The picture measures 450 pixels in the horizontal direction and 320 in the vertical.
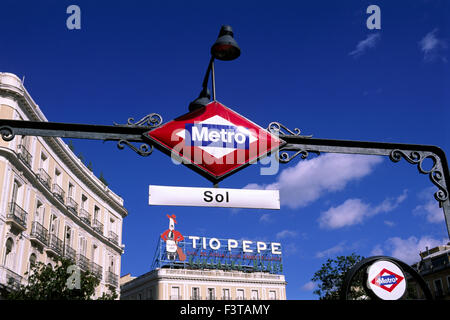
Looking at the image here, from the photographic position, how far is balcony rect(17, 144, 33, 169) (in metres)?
31.1

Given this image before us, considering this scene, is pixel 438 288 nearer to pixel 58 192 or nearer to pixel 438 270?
pixel 438 270

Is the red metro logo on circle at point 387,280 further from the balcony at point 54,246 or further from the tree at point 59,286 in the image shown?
the balcony at point 54,246

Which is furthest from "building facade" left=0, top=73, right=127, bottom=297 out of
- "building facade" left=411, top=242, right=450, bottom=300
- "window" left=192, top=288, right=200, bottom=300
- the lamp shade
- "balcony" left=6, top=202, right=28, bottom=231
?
"building facade" left=411, top=242, right=450, bottom=300

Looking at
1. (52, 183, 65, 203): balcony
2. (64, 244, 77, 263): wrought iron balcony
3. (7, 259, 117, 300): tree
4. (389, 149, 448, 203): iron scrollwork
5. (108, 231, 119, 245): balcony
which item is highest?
(52, 183, 65, 203): balcony

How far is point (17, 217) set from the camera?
30.2 metres

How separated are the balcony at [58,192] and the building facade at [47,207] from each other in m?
0.07

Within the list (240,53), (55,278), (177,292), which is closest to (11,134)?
(240,53)

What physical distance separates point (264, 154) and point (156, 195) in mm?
1140

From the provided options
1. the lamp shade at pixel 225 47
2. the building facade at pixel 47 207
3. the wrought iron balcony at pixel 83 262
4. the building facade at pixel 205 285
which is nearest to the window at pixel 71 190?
the building facade at pixel 47 207

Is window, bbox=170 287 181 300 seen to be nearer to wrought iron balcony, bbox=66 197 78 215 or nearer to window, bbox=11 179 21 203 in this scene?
wrought iron balcony, bbox=66 197 78 215

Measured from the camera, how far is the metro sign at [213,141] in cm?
456

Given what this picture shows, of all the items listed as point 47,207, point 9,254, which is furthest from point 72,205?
point 9,254

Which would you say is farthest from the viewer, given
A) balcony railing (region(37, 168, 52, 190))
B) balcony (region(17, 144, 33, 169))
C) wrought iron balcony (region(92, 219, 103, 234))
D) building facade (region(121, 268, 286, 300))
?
building facade (region(121, 268, 286, 300))

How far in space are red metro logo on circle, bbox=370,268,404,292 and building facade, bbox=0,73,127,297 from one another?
27278 mm
